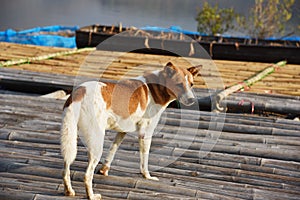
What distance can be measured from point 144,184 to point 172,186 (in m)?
0.17

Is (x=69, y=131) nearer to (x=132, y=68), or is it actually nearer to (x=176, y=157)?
(x=176, y=157)

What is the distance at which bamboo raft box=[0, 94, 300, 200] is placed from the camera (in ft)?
9.39

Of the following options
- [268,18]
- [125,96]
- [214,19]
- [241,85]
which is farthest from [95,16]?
[125,96]

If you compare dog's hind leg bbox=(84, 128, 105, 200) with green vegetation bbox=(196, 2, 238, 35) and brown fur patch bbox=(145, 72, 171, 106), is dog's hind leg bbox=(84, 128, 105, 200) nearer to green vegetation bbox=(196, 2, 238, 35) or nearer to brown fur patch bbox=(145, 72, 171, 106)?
brown fur patch bbox=(145, 72, 171, 106)

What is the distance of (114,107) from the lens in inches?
101

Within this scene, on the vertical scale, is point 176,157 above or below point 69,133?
below

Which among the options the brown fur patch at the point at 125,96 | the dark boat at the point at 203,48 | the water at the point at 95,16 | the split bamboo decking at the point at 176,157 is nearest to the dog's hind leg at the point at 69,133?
the brown fur patch at the point at 125,96

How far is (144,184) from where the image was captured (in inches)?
114

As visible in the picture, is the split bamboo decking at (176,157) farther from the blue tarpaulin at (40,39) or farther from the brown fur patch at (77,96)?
the blue tarpaulin at (40,39)

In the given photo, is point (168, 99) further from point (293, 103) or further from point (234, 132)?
point (293, 103)

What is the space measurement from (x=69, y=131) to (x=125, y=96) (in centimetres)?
36

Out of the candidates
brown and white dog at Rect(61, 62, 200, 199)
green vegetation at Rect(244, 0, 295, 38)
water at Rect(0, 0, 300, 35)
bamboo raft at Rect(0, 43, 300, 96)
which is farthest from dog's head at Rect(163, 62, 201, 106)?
water at Rect(0, 0, 300, 35)

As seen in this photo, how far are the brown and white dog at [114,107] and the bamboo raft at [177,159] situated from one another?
314 millimetres

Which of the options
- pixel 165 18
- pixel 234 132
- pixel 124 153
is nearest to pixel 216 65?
pixel 234 132
